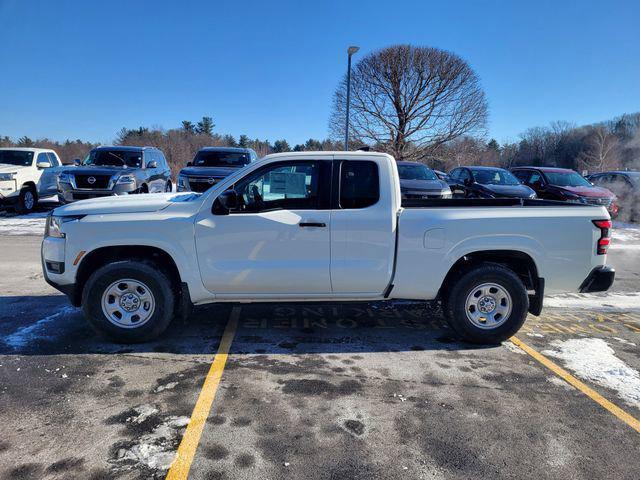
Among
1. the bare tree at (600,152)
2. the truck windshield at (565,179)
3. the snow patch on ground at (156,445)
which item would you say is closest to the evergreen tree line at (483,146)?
the bare tree at (600,152)

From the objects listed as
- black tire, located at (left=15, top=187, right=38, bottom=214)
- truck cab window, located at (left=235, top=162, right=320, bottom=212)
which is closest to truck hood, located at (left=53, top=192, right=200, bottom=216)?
truck cab window, located at (left=235, top=162, right=320, bottom=212)

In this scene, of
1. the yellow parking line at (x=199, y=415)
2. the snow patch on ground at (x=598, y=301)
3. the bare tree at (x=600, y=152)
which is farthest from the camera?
the bare tree at (x=600, y=152)

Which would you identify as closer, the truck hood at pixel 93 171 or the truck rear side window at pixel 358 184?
the truck rear side window at pixel 358 184

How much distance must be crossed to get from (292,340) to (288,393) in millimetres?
1058

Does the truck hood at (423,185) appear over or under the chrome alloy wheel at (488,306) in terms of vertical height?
over

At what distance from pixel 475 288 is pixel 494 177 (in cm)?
1166

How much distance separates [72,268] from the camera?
416cm

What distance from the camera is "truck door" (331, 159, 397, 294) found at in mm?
4207

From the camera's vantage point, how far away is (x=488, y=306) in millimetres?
4438

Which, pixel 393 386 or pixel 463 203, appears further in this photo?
pixel 463 203

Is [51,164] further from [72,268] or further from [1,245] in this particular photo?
[72,268]

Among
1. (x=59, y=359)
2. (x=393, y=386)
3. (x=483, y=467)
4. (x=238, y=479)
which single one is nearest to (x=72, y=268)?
(x=59, y=359)

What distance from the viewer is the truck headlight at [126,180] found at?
11274mm

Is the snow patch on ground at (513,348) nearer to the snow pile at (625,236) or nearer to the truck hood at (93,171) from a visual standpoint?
the snow pile at (625,236)
